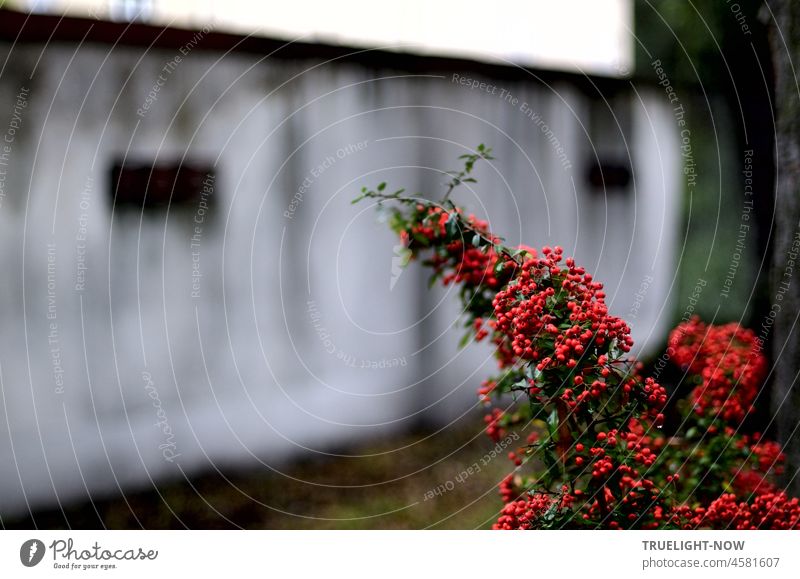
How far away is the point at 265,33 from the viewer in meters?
2.71

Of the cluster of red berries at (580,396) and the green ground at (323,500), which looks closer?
the cluster of red berries at (580,396)

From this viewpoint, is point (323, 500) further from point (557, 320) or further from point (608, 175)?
point (608, 175)

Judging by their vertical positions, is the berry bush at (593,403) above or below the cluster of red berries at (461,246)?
below

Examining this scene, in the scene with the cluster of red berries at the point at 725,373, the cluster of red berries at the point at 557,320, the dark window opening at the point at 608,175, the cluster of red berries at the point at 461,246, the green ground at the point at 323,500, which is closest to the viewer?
the cluster of red berries at the point at 557,320

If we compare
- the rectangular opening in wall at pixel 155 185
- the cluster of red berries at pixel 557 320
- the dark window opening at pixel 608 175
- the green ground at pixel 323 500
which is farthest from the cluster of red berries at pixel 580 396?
the dark window opening at pixel 608 175

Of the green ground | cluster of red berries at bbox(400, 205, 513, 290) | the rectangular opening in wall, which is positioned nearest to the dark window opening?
the green ground

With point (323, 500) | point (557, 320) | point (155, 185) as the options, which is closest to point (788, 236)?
point (557, 320)

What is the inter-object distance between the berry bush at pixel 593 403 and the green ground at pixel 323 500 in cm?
114

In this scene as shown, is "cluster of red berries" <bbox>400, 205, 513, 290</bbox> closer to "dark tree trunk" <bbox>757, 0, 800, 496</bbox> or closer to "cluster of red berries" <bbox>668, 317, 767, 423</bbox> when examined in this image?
"cluster of red berries" <bbox>668, 317, 767, 423</bbox>

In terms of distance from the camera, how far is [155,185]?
2717 millimetres

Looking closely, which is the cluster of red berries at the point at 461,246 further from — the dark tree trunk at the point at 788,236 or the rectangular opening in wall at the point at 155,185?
the rectangular opening in wall at the point at 155,185

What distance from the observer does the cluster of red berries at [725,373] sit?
1.44 metres

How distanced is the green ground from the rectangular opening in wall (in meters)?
1.23
